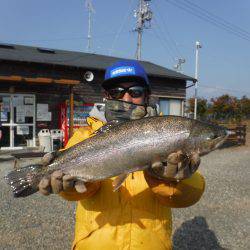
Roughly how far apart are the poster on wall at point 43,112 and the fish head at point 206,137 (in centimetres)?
1527

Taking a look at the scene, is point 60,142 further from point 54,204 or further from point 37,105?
point 54,204

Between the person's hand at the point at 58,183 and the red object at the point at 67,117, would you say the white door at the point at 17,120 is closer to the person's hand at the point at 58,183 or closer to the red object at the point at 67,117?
the red object at the point at 67,117

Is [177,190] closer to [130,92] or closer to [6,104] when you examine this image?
[130,92]

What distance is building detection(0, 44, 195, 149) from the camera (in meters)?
16.9

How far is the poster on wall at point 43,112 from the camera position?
695 inches

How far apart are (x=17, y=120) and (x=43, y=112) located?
1170 mm

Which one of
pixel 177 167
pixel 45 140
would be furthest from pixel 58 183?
pixel 45 140

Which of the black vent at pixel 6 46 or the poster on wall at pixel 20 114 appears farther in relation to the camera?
the black vent at pixel 6 46

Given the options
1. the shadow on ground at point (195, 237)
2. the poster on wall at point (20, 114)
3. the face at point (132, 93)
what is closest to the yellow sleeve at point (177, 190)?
the face at point (132, 93)

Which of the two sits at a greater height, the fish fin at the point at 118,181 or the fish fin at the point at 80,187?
the fish fin at the point at 118,181

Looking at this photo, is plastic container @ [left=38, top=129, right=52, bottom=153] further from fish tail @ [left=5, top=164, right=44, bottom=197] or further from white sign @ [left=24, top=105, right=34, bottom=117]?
fish tail @ [left=5, top=164, right=44, bottom=197]

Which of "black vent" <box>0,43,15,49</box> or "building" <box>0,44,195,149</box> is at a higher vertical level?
"black vent" <box>0,43,15,49</box>

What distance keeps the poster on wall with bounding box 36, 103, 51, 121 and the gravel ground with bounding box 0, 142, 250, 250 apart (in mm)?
7628

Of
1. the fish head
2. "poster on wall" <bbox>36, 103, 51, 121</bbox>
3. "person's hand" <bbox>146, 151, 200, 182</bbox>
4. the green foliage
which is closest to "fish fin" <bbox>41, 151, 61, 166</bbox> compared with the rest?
"person's hand" <bbox>146, 151, 200, 182</bbox>
